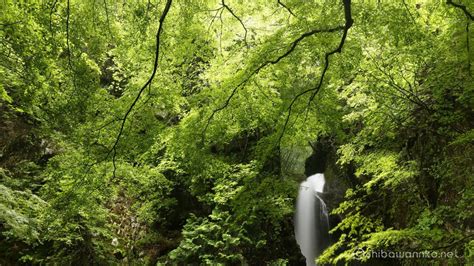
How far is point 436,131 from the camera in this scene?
6.14m

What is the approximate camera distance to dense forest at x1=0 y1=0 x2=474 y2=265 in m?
4.27

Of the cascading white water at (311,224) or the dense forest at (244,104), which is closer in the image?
the dense forest at (244,104)

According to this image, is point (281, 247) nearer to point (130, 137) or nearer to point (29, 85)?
point (130, 137)

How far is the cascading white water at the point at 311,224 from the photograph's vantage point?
12.1 m

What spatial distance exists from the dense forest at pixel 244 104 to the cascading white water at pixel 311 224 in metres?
4.65

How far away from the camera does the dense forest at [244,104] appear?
4266 mm

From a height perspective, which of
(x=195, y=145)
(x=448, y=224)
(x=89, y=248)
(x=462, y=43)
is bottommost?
(x=448, y=224)

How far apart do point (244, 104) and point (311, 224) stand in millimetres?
8950

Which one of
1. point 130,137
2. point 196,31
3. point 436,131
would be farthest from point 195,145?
point 436,131

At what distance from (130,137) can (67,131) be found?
1450 mm

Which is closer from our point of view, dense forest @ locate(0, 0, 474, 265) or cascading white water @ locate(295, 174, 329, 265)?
dense forest @ locate(0, 0, 474, 265)

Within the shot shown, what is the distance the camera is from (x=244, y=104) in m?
5.09

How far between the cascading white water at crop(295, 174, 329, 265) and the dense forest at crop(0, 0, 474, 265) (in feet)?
15.3

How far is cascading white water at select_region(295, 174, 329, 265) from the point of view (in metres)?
12.1
